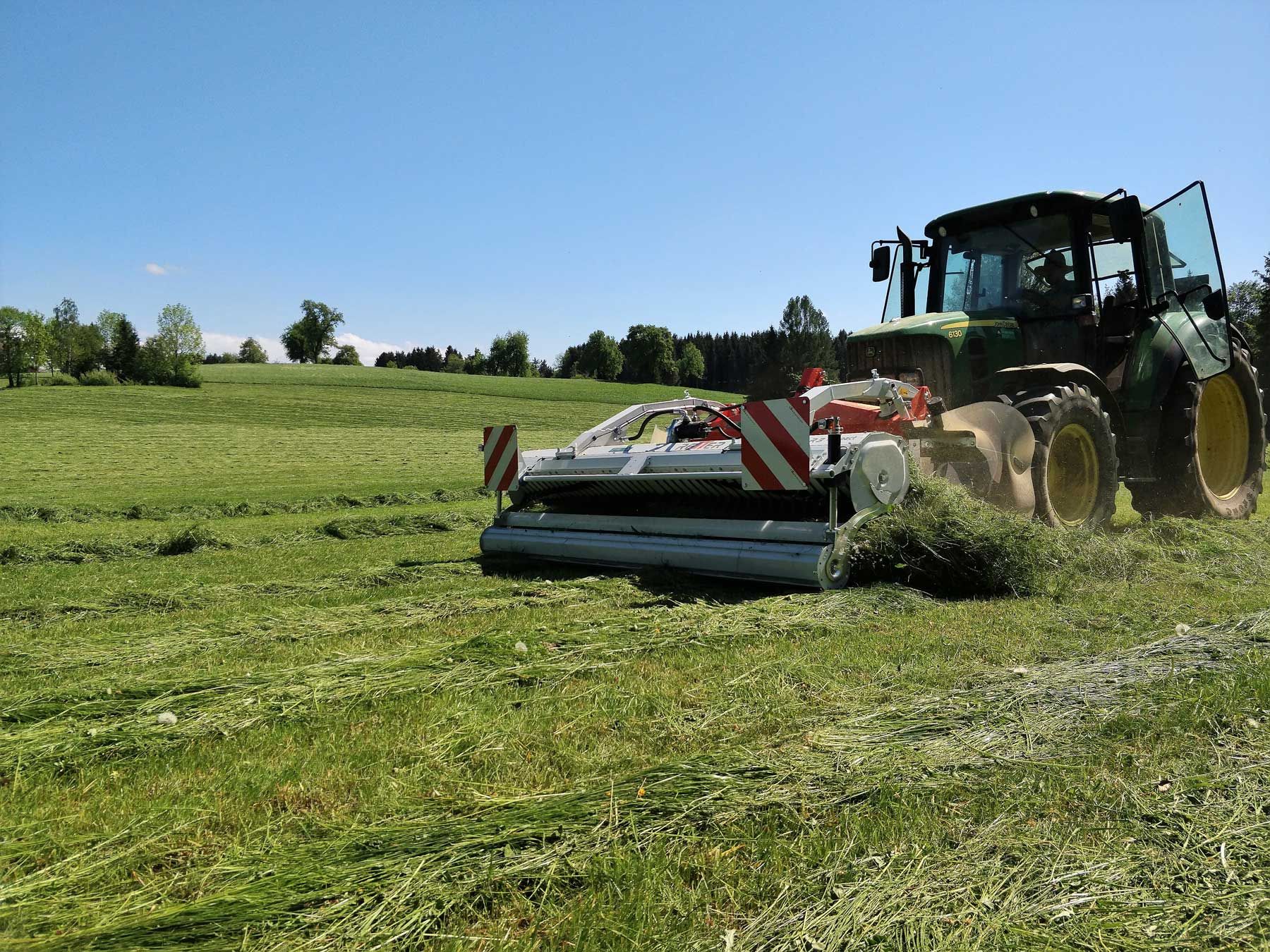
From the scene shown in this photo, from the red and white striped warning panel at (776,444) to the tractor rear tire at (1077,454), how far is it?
2352 mm

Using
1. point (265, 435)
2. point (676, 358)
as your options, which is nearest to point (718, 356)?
point (676, 358)

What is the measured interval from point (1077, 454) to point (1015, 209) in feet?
7.97

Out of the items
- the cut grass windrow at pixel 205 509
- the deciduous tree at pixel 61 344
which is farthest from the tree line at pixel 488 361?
the cut grass windrow at pixel 205 509

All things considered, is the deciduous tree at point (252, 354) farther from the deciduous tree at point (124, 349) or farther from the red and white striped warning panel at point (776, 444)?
the red and white striped warning panel at point (776, 444)

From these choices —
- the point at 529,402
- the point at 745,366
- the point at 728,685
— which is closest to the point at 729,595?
the point at 728,685

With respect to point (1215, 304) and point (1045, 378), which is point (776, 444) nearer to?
point (1045, 378)

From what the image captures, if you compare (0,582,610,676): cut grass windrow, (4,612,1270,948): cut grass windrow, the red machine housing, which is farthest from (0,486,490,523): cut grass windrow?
(4,612,1270,948): cut grass windrow

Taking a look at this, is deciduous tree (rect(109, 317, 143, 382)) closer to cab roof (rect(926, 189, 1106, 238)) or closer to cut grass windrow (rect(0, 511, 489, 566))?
cut grass windrow (rect(0, 511, 489, 566))

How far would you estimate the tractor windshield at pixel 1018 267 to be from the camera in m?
7.98

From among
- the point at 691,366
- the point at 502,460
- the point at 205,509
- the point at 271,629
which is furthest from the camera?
the point at 691,366

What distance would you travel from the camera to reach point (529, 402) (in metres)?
50.4

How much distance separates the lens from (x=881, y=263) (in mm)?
8953

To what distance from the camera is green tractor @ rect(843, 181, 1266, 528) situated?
7332 millimetres

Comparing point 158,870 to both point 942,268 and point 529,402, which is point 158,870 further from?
point 529,402
